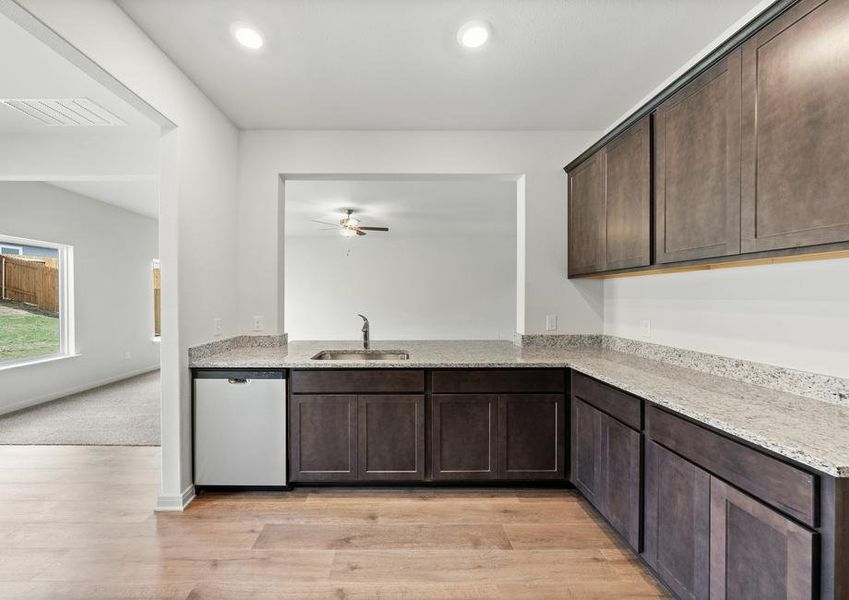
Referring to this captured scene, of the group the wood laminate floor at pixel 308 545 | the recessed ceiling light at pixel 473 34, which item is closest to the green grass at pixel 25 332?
the wood laminate floor at pixel 308 545

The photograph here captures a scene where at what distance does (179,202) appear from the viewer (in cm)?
231

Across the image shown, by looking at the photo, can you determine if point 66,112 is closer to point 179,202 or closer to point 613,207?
point 179,202

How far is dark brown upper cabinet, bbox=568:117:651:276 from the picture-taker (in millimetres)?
2193

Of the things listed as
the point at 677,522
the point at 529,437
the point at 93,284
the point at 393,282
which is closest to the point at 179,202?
the point at 529,437

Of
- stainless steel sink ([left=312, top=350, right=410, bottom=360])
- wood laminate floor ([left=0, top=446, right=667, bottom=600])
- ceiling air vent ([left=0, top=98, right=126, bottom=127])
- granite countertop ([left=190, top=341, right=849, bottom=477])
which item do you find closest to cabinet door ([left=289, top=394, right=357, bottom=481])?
wood laminate floor ([left=0, top=446, right=667, bottom=600])

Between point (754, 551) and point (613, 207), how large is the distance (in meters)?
1.87

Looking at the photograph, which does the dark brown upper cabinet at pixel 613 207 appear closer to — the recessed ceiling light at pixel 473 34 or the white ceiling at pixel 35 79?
the recessed ceiling light at pixel 473 34

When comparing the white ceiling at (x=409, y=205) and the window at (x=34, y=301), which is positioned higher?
the white ceiling at (x=409, y=205)

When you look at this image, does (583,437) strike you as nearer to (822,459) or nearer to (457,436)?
(457,436)

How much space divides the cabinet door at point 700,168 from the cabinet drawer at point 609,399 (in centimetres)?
74

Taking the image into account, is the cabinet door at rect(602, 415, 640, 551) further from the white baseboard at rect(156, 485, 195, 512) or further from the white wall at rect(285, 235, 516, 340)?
the white wall at rect(285, 235, 516, 340)

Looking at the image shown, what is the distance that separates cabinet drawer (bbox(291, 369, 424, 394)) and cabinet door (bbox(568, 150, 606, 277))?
1.48 metres

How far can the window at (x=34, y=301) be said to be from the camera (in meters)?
4.61

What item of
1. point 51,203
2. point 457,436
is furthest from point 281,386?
Result: point 51,203
